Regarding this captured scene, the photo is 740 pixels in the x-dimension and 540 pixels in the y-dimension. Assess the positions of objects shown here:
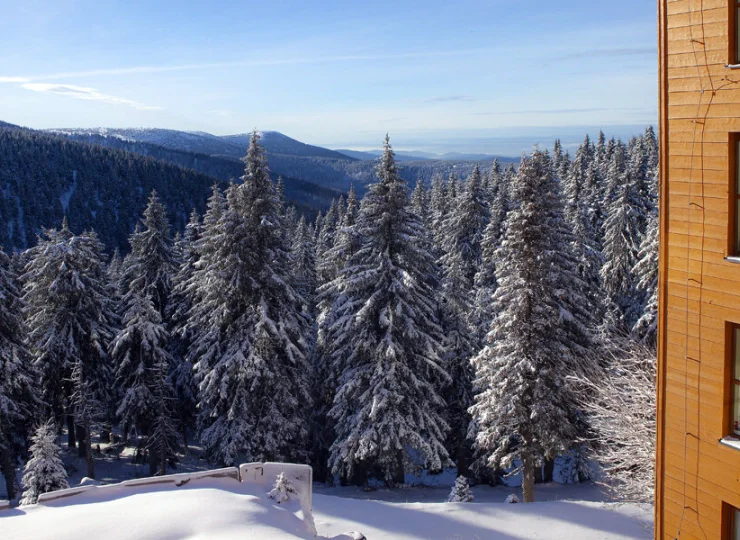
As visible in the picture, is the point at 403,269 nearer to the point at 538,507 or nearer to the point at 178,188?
the point at 538,507

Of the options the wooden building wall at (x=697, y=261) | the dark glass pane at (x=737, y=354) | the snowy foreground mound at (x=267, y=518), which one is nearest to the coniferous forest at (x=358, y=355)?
the snowy foreground mound at (x=267, y=518)

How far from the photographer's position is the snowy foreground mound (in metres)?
8.90

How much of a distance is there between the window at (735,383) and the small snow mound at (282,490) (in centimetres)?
782

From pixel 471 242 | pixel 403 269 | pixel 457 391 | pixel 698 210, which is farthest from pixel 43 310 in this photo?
pixel 471 242

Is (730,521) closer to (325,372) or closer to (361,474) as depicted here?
(325,372)

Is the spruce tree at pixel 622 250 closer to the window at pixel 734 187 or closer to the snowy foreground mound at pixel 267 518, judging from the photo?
the snowy foreground mound at pixel 267 518

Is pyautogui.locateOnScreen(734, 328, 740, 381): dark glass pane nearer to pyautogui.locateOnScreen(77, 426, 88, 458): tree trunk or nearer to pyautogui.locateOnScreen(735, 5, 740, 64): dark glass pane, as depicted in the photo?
pyautogui.locateOnScreen(735, 5, 740, 64): dark glass pane

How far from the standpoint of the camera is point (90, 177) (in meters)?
158

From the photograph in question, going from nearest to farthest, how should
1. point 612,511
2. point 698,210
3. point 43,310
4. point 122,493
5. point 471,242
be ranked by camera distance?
point 698,210
point 122,493
point 612,511
point 43,310
point 471,242

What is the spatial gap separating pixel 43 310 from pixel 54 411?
626 centimetres

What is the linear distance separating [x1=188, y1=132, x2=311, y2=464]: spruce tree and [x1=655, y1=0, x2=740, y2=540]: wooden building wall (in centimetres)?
1511

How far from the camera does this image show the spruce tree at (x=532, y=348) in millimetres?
19016

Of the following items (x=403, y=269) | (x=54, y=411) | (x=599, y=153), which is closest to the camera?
(x=403, y=269)

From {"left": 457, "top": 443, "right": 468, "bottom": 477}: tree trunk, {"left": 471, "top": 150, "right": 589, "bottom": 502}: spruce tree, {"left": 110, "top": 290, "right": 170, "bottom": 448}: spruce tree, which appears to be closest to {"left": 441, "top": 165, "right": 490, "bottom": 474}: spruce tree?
{"left": 457, "top": 443, "right": 468, "bottom": 477}: tree trunk
